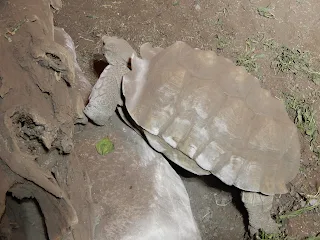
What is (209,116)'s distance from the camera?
2.38 meters

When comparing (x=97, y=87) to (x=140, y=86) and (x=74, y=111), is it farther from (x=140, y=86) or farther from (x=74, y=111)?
(x=74, y=111)

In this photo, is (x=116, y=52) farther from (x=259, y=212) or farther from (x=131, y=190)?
(x=259, y=212)

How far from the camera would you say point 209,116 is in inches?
93.6

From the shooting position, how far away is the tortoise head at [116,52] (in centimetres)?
260

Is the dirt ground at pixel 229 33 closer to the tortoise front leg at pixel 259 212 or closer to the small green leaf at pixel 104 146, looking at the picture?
the tortoise front leg at pixel 259 212

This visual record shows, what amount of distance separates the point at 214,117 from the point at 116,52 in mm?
834

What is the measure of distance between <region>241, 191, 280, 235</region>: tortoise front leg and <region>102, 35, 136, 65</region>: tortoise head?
1282mm

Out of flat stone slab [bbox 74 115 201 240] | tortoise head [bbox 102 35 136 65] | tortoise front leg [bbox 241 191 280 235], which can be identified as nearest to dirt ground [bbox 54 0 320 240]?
tortoise front leg [bbox 241 191 280 235]

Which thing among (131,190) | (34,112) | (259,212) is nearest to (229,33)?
(259,212)

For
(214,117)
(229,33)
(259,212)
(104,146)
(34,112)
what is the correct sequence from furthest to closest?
1. (229,33)
2. (259,212)
3. (104,146)
4. (214,117)
5. (34,112)

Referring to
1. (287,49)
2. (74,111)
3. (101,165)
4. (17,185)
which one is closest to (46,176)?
(17,185)

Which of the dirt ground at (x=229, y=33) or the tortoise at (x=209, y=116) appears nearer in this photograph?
the tortoise at (x=209, y=116)

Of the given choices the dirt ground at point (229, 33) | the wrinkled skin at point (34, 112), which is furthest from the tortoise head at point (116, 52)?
the dirt ground at point (229, 33)

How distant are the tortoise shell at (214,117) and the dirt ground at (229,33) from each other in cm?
77
